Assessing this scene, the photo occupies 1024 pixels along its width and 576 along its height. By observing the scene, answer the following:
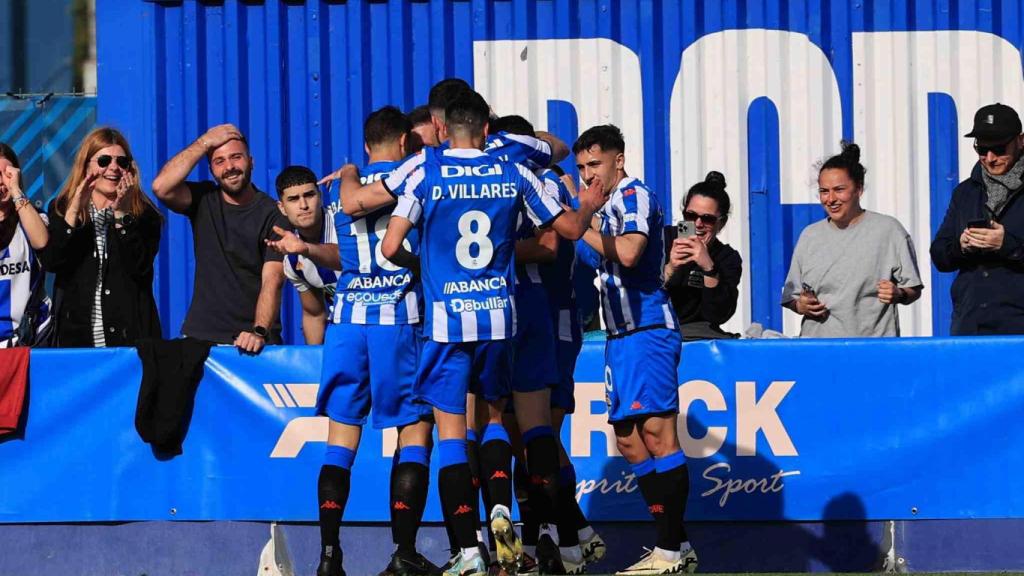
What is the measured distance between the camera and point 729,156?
10922 millimetres

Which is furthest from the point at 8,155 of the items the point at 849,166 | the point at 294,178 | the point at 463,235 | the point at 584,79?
the point at 849,166

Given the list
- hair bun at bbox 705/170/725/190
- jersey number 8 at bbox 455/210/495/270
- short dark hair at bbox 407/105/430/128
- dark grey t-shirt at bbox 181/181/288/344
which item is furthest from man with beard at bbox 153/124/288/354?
hair bun at bbox 705/170/725/190

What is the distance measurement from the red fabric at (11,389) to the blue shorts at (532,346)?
258cm

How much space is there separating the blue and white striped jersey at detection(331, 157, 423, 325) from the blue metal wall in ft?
13.1

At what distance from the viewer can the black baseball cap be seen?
7.80 meters

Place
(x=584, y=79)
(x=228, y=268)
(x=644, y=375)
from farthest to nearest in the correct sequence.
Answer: (x=584, y=79)
(x=228, y=268)
(x=644, y=375)

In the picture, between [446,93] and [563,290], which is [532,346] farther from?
[446,93]

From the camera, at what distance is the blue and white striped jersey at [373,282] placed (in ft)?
22.6

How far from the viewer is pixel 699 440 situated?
7691 mm

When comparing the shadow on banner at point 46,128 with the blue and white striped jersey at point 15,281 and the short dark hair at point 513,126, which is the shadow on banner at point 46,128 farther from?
the short dark hair at point 513,126

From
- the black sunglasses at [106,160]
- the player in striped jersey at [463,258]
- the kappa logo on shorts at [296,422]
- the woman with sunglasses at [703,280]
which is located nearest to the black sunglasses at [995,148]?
the woman with sunglasses at [703,280]

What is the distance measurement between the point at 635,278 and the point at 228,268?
234 cm

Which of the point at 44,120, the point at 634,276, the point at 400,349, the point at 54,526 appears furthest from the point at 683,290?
the point at 44,120

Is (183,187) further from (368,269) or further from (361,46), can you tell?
(361,46)
